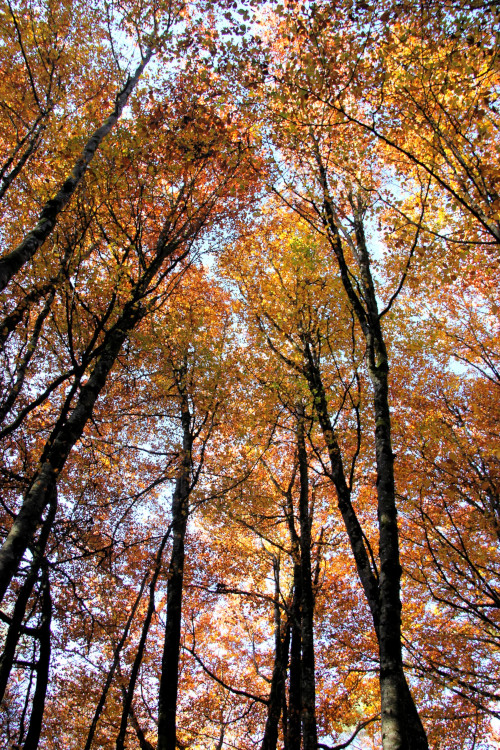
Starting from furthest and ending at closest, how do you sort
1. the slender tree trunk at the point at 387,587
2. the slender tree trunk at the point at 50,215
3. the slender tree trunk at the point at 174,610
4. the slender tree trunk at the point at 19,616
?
the slender tree trunk at the point at 174,610 → the slender tree trunk at the point at 19,616 → the slender tree trunk at the point at 50,215 → the slender tree trunk at the point at 387,587

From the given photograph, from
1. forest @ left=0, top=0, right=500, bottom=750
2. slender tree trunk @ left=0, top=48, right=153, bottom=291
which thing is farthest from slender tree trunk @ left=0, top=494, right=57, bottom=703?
slender tree trunk @ left=0, top=48, right=153, bottom=291

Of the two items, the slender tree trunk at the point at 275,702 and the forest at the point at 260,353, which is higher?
the forest at the point at 260,353

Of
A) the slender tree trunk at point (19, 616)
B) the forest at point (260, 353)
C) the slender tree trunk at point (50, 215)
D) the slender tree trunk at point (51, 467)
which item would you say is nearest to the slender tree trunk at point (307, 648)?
the forest at point (260, 353)

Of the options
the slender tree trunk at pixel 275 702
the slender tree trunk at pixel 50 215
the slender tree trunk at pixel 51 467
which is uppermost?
the slender tree trunk at pixel 50 215

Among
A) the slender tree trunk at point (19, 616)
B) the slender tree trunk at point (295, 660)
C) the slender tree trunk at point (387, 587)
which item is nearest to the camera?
the slender tree trunk at point (387, 587)

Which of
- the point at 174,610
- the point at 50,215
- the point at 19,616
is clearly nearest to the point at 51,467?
the point at 19,616

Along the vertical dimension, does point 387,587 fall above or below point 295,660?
above

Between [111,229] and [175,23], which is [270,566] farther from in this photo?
[175,23]

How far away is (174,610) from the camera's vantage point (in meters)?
8.24

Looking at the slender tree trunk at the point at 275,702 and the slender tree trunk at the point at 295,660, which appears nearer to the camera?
the slender tree trunk at the point at 275,702

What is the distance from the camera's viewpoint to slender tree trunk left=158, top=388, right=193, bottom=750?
701 cm

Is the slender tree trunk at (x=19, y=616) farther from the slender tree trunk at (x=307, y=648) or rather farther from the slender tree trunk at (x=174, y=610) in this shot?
the slender tree trunk at (x=307, y=648)

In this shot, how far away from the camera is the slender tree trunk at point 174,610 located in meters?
7.01

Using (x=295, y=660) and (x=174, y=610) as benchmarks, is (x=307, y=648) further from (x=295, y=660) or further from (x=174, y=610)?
(x=295, y=660)
